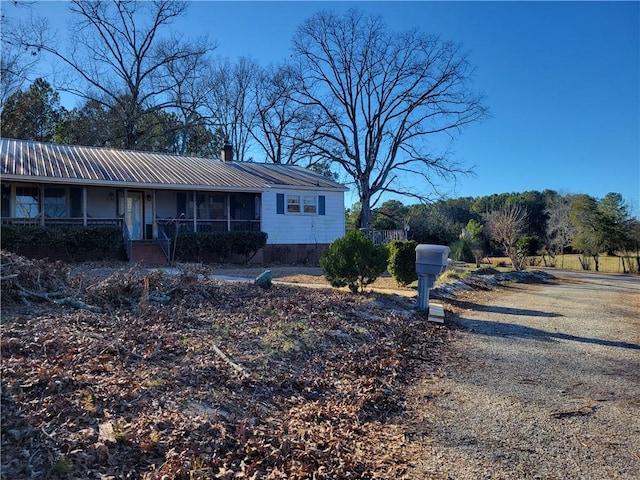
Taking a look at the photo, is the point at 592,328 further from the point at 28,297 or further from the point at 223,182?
the point at 223,182

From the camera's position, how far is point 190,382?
13.0 ft

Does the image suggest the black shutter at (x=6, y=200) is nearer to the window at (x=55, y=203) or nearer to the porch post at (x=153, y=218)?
the window at (x=55, y=203)

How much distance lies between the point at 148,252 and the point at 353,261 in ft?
31.6

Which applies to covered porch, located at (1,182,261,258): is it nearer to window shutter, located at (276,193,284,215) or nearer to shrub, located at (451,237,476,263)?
window shutter, located at (276,193,284,215)

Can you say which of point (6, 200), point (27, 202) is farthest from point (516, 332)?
point (6, 200)

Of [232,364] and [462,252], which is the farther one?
[462,252]

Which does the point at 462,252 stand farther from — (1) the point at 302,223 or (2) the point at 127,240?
(2) the point at 127,240

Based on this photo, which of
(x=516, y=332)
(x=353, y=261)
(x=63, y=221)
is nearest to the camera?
(x=516, y=332)

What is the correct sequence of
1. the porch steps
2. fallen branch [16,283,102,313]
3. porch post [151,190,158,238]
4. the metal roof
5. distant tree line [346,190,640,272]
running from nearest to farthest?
fallen branch [16,283,102,313], the metal roof, the porch steps, porch post [151,190,158,238], distant tree line [346,190,640,272]

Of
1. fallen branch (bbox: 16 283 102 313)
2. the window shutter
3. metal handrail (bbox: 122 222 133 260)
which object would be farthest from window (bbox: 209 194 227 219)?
fallen branch (bbox: 16 283 102 313)

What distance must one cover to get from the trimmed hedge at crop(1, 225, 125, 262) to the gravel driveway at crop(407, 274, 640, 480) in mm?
11520

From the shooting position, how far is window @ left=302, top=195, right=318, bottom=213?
834 inches

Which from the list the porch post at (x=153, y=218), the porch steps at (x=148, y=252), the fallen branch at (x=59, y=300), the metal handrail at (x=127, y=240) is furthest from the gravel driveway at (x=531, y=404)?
the porch post at (x=153, y=218)

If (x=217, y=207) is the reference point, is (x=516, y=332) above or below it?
below
